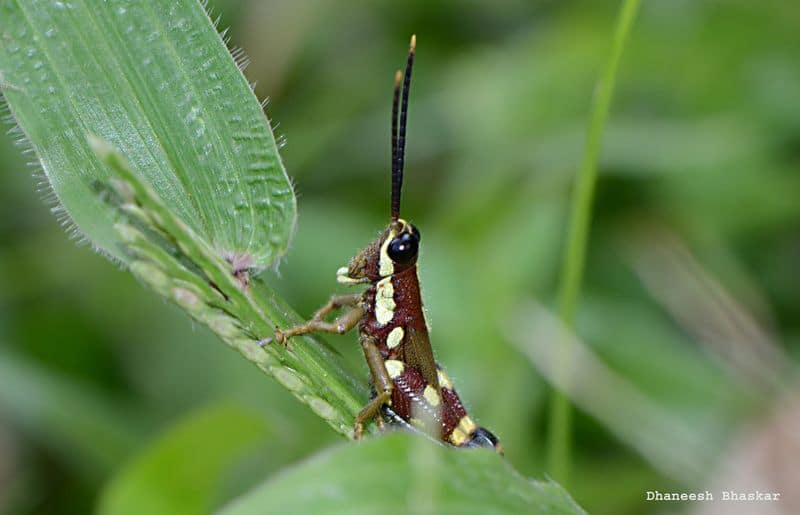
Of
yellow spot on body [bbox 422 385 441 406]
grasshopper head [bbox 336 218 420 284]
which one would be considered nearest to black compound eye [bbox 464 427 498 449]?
yellow spot on body [bbox 422 385 441 406]

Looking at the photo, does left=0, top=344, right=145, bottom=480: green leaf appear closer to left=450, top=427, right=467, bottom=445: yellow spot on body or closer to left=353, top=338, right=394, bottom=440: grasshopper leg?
left=353, top=338, right=394, bottom=440: grasshopper leg

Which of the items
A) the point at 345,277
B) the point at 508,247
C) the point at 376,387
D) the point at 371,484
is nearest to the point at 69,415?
the point at 345,277

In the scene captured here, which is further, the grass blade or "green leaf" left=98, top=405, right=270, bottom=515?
"green leaf" left=98, top=405, right=270, bottom=515

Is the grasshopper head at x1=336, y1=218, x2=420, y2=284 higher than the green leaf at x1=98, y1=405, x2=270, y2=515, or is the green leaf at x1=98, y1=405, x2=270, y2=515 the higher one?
the grasshopper head at x1=336, y1=218, x2=420, y2=284

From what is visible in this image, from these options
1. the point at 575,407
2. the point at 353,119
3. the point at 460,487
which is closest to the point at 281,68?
the point at 353,119

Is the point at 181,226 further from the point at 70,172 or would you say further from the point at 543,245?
the point at 543,245

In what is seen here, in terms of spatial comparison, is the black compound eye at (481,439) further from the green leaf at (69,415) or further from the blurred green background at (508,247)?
the green leaf at (69,415)

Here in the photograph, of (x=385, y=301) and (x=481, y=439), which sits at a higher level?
(x=385, y=301)

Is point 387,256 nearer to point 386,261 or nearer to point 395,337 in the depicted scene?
point 386,261
